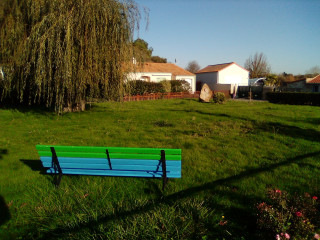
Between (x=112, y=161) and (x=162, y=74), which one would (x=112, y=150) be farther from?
(x=162, y=74)

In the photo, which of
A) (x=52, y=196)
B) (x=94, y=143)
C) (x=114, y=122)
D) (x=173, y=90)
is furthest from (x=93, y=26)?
(x=173, y=90)

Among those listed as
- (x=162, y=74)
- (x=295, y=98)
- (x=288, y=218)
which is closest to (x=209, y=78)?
(x=162, y=74)

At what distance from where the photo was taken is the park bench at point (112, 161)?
134 inches

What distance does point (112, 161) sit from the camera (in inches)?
140

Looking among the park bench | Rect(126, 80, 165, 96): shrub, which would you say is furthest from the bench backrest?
Rect(126, 80, 165, 96): shrub

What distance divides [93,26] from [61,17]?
50.4 inches

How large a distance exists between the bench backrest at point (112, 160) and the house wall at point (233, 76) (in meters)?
35.3

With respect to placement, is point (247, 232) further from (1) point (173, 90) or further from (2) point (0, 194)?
(1) point (173, 90)

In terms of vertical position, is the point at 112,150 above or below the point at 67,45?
below

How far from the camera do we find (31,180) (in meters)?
4.12

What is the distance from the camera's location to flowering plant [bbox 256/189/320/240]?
2359 mm

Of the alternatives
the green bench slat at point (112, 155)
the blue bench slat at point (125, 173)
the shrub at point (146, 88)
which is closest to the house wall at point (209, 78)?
the shrub at point (146, 88)

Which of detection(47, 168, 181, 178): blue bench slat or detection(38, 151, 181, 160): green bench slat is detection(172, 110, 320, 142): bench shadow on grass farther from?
detection(38, 151, 181, 160): green bench slat

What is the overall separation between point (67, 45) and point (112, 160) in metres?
6.94
